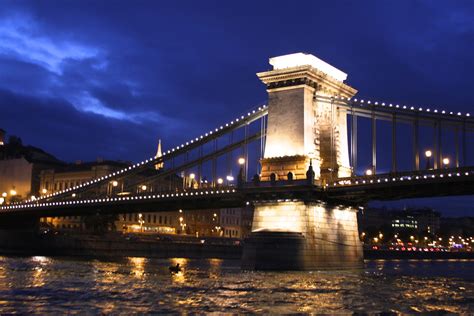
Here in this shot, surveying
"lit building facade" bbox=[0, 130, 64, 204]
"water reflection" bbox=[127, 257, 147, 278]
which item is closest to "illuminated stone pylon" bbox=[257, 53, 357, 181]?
"water reflection" bbox=[127, 257, 147, 278]

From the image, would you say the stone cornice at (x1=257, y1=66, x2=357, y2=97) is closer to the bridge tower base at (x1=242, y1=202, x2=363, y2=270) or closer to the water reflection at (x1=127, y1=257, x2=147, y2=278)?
the bridge tower base at (x1=242, y1=202, x2=363, y2=270)

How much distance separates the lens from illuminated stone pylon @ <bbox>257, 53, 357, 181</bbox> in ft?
187

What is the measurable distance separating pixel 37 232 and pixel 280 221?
46672mm

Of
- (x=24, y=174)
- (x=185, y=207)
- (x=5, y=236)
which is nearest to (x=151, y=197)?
(x=185, y=207)

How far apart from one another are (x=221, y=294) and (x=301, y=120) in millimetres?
24685

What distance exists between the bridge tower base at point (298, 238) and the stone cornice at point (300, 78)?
970 cm

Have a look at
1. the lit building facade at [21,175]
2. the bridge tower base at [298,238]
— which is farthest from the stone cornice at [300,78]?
the lit building facade at [21,175]

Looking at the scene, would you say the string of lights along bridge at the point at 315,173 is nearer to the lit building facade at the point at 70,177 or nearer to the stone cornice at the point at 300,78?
the stone cornice at the point at 300,78

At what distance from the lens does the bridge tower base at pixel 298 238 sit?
171 ft

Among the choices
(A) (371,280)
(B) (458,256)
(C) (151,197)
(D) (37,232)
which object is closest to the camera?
(A) (371,280)

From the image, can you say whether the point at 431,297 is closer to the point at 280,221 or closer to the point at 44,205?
the point at 280,221

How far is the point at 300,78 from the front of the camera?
2232 inches

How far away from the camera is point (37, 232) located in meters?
91.4

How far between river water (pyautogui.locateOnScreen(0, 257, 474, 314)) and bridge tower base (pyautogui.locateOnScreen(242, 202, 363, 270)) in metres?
2.39
